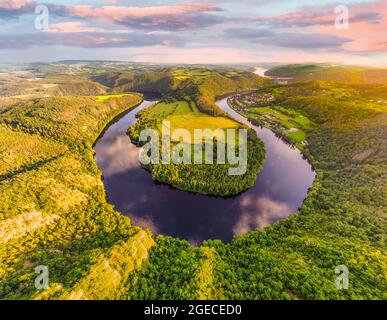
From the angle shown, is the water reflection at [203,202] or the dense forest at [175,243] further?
the water reflection at [203,202]

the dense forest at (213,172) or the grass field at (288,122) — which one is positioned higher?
the grass field at (288,122)

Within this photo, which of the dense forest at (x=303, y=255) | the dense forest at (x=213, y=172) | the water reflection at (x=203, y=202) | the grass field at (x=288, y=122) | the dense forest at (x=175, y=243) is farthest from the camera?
the grass field at (x=288, y=122)

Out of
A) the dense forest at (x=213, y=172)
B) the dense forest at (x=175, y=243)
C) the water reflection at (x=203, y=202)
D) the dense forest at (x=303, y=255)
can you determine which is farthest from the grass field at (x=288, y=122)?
the dense forest at (x=303, y=255)

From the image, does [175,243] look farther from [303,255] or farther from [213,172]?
[213,172]

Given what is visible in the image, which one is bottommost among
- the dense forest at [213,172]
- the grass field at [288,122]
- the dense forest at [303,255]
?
the dense forest at [303,255]

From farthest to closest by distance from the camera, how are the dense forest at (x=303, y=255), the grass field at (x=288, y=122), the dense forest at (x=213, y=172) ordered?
1. the grass field at (x=288, y=122)
2. the dense forest at (x=213, y=172)
3. the dense forest at (x=303, y=255)

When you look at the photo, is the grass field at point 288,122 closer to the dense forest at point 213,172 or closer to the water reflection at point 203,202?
the dense forest at point 213,172

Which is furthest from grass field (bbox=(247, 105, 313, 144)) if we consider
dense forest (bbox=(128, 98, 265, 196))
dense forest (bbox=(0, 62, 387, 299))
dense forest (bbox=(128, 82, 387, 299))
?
dense forest (bbox=(128, 82, 387, 299))

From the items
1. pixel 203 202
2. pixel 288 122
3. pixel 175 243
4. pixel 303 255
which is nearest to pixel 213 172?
pixel 203 202
